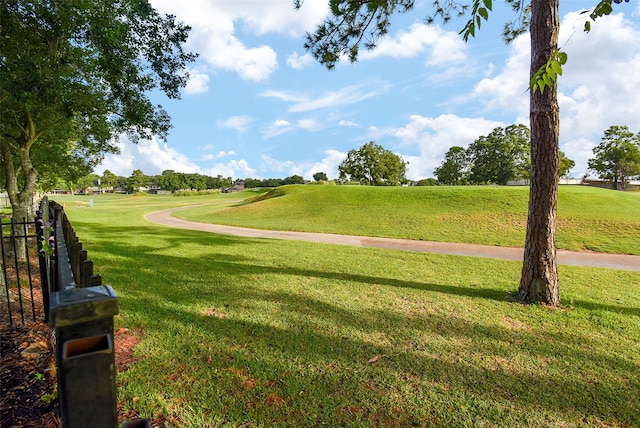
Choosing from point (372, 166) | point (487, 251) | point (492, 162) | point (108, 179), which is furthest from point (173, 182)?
point (487, 251)

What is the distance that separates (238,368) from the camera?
10.4ft

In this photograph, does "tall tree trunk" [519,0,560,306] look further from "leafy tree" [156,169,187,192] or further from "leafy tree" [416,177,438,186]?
"leafy tree" [156,169,187,192]

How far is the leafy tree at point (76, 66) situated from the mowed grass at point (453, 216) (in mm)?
9956

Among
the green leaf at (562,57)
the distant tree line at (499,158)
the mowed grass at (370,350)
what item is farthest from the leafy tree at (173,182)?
the green leaf at (562,57)

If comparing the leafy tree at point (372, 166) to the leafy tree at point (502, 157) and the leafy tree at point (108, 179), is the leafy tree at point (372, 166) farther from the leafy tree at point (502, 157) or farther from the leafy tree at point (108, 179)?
the leafy tree at point (108, 179)

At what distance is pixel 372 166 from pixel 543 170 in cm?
4891

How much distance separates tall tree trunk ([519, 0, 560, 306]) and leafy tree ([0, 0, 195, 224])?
617 centimetres

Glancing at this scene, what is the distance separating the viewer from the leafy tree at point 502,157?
50688mm

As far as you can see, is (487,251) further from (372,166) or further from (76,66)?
(372,166)

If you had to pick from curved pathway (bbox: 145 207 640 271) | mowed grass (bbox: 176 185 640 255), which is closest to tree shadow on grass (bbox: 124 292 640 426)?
curved pathway (bbox: 145 207 640 271)

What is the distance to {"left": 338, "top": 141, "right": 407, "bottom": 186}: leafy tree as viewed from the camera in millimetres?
53219

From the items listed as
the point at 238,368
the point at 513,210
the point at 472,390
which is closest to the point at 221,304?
the point at 238,368

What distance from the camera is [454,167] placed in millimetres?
63250

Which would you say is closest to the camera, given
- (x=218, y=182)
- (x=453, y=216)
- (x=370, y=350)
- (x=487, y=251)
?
(x=370, y=350)
